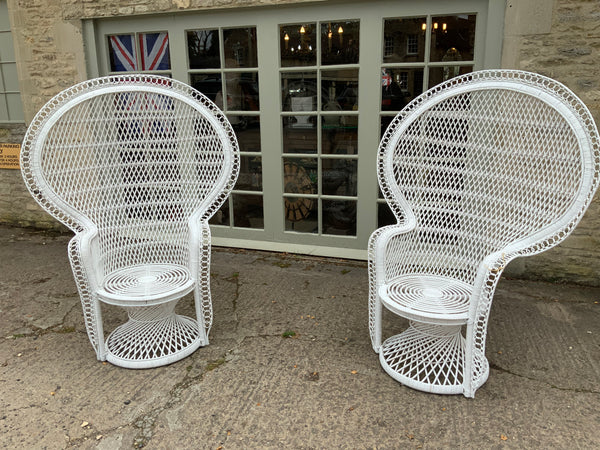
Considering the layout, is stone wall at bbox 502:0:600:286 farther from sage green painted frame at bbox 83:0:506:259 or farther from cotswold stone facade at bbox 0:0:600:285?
sage green painted frame at bbox 83:0:506:259

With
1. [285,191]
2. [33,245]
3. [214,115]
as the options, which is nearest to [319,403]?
[214,115]

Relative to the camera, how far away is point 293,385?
2357 mm

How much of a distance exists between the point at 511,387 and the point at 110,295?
2055mm

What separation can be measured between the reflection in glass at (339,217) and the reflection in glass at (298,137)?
50 centimetres

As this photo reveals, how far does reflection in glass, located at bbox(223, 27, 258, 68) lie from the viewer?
3965mm

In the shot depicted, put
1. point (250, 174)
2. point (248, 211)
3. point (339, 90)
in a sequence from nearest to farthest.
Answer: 1. point (339, 90)
2. point (250, 174)
3. point (248, 211)

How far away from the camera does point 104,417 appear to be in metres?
2.15

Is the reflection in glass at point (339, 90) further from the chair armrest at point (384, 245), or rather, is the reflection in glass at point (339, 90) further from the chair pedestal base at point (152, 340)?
the chair pedestal base at point (152, 340)

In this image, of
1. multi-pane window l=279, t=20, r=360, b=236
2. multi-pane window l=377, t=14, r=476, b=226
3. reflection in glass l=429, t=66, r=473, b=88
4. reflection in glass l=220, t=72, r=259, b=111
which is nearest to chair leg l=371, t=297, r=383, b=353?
multi-pane window l=279, t=20, r=360, b=236

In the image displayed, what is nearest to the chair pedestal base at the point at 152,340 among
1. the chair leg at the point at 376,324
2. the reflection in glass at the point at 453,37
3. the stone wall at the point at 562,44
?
the chair leg at the point at 376,324

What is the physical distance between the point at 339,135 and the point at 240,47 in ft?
3.72

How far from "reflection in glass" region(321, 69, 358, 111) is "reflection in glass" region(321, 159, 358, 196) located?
0.44 meters

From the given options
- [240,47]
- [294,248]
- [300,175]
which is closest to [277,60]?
[240,47]

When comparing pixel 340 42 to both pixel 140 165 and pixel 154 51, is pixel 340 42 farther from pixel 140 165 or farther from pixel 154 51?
pixel 140 165
